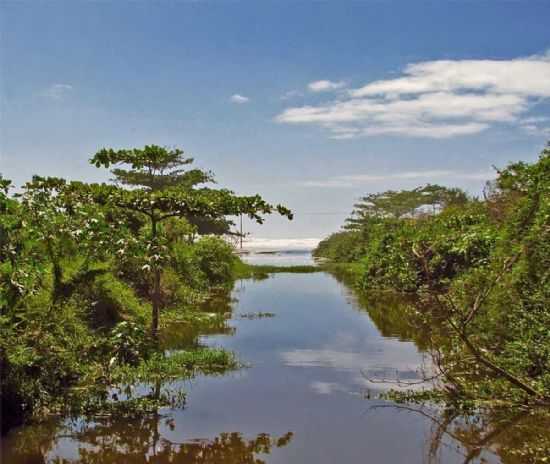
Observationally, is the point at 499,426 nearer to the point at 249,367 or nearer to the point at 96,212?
the point at 249,367

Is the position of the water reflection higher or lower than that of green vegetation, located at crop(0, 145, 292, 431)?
lower

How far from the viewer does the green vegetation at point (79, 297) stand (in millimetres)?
7906

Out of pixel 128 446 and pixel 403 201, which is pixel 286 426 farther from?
pixel 403 201

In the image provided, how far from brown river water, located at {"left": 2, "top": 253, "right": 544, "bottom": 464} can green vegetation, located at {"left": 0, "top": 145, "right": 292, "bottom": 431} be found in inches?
25.8

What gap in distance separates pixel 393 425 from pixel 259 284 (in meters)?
24.1

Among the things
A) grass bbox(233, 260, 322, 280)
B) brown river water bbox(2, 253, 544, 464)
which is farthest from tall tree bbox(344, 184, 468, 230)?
brown river water bbox(2, 253, 544, 464)

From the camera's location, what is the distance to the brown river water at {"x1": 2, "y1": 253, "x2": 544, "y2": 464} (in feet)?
22.6

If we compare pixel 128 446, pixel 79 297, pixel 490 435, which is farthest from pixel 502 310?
pixel 79 297

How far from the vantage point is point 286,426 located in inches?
310

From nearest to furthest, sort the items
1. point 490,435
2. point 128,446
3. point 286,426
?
point 128,446 < point 490,435 < point 286,426

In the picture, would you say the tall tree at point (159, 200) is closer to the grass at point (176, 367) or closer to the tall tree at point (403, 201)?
the grass at point (176, 367)

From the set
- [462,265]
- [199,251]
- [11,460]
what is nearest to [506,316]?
[11,460]

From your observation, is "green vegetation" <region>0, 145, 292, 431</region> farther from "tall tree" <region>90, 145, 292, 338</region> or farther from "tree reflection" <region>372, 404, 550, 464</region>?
"tree reflection" <region>372, 404, 550, 464</region>

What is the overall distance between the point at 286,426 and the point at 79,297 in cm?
661
